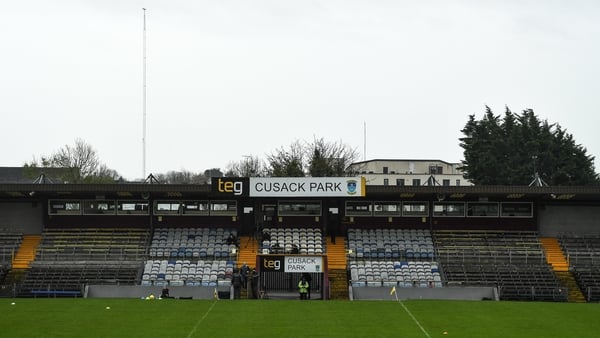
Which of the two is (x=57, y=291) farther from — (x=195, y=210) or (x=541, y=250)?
(x=541, y=250)

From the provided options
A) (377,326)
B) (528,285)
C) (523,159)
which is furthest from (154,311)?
(523,159)

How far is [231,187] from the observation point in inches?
1796

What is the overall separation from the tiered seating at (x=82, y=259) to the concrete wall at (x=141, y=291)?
0.90 meters

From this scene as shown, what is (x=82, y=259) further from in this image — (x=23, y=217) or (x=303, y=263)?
(x=303, y=263)

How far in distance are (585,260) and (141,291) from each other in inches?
979

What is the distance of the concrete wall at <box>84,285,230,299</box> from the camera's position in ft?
132

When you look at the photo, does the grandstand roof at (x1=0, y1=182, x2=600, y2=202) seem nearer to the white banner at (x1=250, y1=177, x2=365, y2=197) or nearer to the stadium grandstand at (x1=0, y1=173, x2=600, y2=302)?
the stadium grandstand at (x1=0, y1=173, x2=600, y2=302)

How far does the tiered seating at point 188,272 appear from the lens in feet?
137

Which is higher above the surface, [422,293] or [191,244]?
[191,244]

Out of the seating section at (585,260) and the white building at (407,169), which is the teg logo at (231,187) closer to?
the seating section at (585,260)

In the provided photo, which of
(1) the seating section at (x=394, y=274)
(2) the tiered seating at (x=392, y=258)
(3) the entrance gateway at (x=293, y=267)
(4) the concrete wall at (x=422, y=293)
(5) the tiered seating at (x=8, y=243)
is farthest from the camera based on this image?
(5) the tiered seating at (x=8, y=243)

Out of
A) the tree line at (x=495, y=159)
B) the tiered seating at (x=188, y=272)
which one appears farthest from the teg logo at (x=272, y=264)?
the tree line at (x=495, y=159)

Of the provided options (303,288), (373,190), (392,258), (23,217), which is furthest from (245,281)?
(23,217)

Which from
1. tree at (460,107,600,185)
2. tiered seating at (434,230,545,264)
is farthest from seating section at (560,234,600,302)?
tree at (460,107,600,185)
